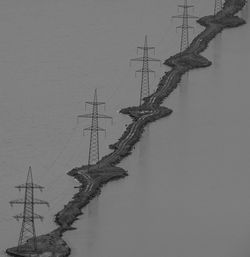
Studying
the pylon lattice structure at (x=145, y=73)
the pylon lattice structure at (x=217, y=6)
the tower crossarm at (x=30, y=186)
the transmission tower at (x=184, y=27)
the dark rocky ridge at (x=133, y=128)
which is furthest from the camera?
the pylon lattice structure at (x=217, y=6)

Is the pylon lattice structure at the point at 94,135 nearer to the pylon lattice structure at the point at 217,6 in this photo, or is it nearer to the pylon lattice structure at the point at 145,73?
the pylon lattice structure at the point at 145,73

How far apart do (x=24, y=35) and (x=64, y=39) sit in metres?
0.83

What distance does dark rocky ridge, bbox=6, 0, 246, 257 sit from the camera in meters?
23.5

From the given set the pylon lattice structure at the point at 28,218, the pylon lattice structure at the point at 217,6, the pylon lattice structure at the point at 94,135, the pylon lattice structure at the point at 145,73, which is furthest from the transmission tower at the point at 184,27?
the pylon lattice structure at the point at 28,218

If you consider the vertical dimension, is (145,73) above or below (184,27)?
below

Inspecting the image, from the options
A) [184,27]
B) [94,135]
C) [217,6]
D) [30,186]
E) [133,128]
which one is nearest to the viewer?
[30,186]

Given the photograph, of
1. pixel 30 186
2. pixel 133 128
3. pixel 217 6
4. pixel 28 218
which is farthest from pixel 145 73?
pixel 28 218

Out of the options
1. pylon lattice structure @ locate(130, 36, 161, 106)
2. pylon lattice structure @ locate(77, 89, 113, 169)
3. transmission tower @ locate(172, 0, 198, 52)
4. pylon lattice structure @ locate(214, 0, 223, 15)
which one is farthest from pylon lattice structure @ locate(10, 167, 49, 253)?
pylon lattice structure @ locate(214, 0, 223, 15)

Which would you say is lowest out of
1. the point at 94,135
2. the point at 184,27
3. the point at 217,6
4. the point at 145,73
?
the point at 94,135

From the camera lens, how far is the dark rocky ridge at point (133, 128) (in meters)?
23.5

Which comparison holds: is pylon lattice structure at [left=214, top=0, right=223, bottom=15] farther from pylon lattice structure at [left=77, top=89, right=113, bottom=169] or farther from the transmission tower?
pylon lattice structure at [left=77, top=89, right=113, bottom=169]

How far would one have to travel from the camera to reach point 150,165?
26.8 m

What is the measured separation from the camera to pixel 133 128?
28.5 metres

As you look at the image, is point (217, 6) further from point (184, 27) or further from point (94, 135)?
point (94, 135)
